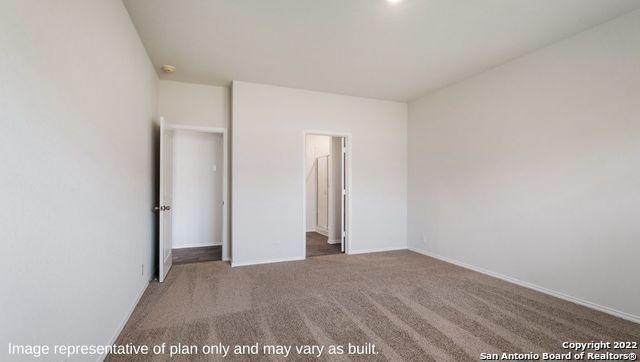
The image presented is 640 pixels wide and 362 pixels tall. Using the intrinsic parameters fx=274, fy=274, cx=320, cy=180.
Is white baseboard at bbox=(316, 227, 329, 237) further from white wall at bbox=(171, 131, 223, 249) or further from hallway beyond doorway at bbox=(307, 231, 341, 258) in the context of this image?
white wall at bbox=(171, 131, 223, 249)

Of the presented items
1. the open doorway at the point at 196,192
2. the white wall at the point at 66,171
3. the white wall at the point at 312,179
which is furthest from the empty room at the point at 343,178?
the white wall at the point at 312,179

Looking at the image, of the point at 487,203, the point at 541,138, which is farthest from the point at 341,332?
the point at 541,138

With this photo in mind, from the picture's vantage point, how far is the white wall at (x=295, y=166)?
13.4 ft

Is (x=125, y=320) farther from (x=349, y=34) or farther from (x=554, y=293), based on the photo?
(x=554, y=293)

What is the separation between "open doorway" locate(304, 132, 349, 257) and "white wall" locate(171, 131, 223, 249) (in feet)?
6.00

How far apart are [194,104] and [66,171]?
2998 mm

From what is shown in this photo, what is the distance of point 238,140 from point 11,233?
3.12 m

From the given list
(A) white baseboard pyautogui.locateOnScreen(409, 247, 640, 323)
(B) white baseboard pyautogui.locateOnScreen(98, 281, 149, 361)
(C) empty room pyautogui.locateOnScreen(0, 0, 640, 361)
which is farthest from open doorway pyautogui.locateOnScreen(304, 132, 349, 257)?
(B) white baseboard pyautogui.locateOnScreen(98, 281, 149, 361)

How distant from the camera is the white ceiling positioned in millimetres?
2375

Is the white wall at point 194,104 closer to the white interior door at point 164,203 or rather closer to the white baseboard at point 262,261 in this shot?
the white interior door at point 164,203

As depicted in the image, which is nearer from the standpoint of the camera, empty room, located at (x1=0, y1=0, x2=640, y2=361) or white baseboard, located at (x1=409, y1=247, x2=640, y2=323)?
empty room, located at (x1=0, y1=0, x2=640, y2=361)

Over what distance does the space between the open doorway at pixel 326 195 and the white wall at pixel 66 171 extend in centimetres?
281

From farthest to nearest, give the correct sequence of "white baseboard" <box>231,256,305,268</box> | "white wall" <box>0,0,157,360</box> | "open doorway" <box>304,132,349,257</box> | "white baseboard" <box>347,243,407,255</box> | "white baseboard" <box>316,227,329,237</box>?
"white baseboard" <box>316,227,329,237</box> → "open doorway" <box>304,132,349,257</box> → "white baseboard" <box>347,243,407,255</box> → "white baseboard" <box>231,256,305,268</box> → "white wall" <box>0,0,157,360</box>

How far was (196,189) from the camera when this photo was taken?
5301mm
